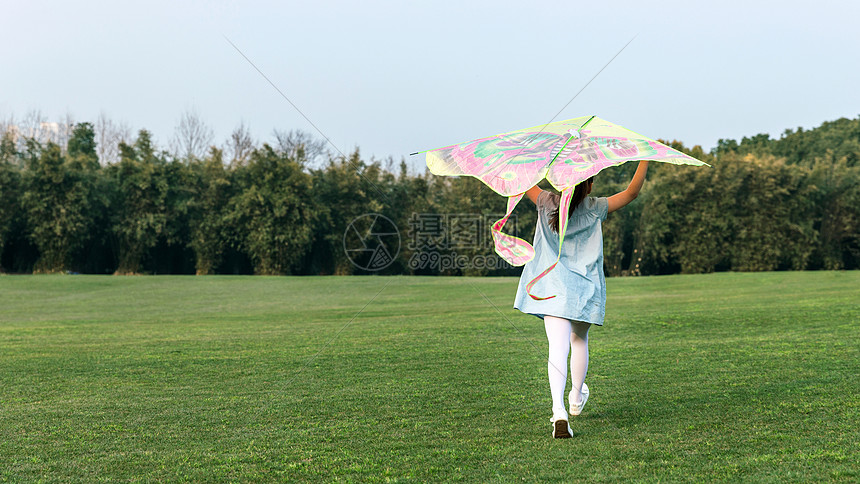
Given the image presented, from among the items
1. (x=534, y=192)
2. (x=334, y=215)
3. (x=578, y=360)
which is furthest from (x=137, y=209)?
(x=578, y=360)

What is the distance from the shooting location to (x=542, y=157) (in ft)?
13.7

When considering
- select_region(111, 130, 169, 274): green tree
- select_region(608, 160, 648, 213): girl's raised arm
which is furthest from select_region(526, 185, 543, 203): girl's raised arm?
select_region(111, 130, 169, 274): green tree

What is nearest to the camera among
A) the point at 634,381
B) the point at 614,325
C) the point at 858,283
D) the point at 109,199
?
the point at 634,381

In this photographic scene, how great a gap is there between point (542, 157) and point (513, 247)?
23.7 inches

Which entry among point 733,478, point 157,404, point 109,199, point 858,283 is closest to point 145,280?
point 109,199

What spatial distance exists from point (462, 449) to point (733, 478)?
52.3 inches

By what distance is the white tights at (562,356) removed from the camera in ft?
12.8

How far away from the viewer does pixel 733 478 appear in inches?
117

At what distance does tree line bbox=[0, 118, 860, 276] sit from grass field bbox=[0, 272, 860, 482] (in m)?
17.5

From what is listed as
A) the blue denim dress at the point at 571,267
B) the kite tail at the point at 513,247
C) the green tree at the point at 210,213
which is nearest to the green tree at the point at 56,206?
the green tree at the point at 210,213

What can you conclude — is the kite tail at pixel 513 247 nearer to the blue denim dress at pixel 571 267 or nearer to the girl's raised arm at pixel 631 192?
the blue denim dress at pixel 571 267

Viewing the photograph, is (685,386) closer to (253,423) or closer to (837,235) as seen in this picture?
(253,423)

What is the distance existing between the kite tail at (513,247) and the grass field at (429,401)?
1040 millimetres

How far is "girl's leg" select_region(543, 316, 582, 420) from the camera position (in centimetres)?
390
